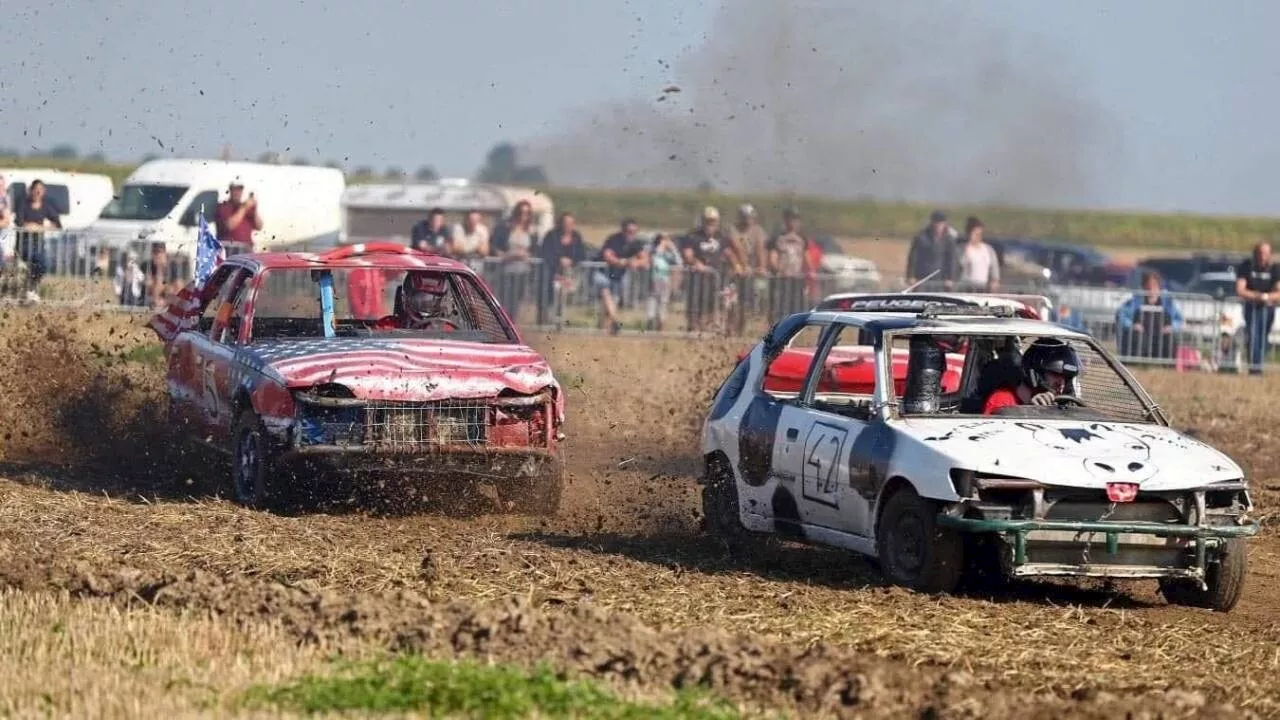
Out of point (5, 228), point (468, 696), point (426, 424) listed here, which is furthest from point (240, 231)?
point (468, 696)

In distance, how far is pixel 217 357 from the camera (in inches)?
524

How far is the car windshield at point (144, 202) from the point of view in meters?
32.2

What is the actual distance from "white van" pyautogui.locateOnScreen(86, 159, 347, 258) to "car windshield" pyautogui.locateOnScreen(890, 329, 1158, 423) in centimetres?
1938

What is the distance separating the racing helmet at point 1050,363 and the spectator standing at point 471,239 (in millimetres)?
17441

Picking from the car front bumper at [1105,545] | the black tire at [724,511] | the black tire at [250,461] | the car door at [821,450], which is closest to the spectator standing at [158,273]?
the black tire at [250,461]

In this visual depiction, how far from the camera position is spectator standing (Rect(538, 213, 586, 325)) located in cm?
2705

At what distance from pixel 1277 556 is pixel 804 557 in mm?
2940

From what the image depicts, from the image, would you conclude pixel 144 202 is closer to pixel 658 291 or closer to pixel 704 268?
pixel 658 291

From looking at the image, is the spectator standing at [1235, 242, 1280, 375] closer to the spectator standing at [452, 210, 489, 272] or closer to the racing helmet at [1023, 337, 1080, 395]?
the spectator standing at [452, 210, 489, 272]

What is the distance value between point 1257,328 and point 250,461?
17537 millimetres

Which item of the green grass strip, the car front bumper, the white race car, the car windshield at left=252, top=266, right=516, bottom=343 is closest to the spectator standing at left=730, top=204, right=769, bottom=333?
the car windshield at left=252, top=266, right=516, bottom=343

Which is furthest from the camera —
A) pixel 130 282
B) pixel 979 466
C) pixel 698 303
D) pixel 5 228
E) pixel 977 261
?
pixel 977 261

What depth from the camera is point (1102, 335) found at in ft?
90.4

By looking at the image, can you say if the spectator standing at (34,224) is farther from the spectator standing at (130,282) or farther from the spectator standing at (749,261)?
the spectator standing at (749,261)
